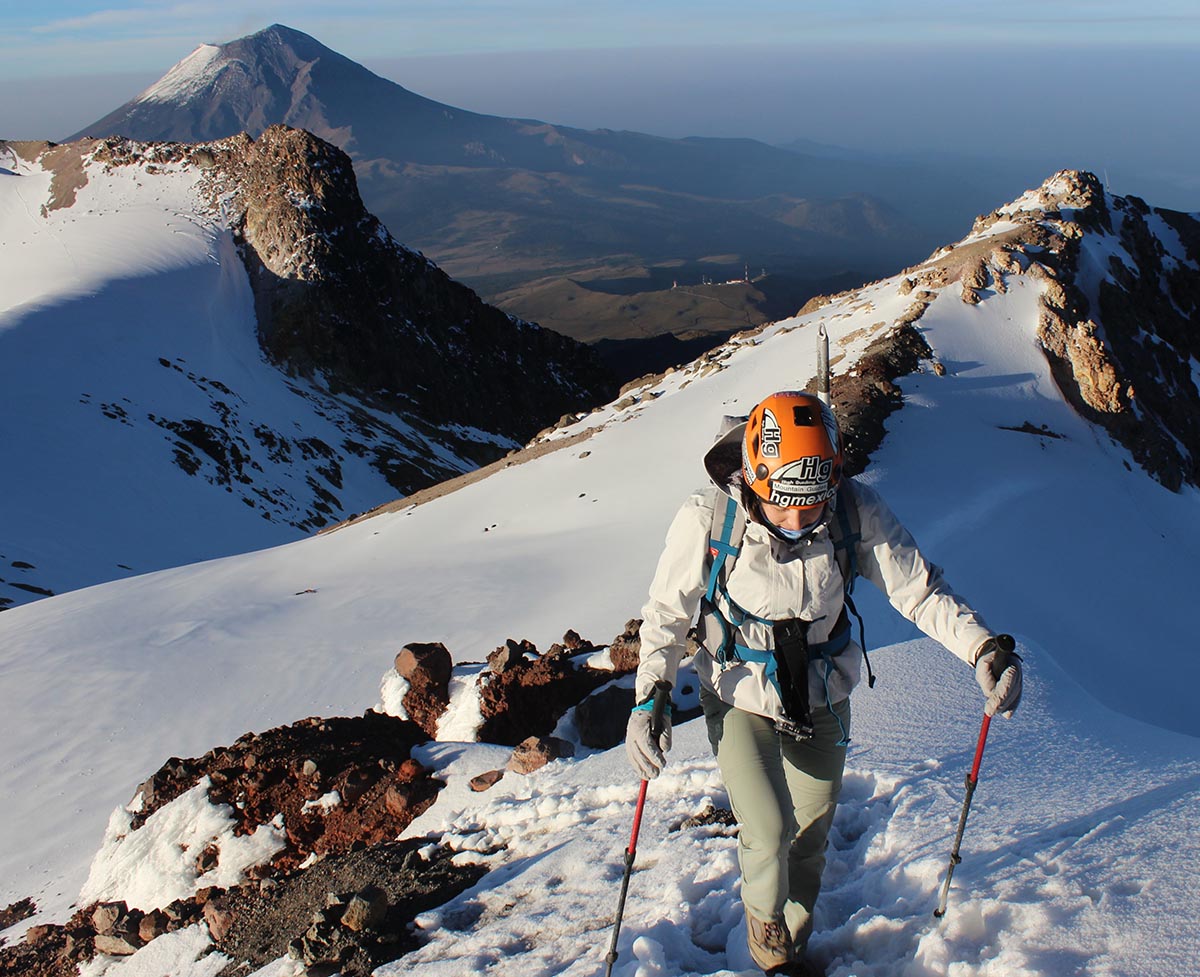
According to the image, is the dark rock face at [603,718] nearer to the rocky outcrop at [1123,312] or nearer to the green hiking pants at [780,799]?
the green hiking pants at [780,799]

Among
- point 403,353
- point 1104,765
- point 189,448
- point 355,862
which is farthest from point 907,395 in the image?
point 403,353

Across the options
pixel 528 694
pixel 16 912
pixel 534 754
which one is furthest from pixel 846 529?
pixel 16 912

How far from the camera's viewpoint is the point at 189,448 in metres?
36.0

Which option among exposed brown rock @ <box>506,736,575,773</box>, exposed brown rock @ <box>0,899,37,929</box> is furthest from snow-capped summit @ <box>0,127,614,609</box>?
exposed brown rock @ <box>506,736,575,773</box>

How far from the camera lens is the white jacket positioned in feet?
12.5

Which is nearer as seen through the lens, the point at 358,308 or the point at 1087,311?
the point at 1087,311

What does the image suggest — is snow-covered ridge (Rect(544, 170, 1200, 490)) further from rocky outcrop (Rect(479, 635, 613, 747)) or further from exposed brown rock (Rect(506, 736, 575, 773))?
exposed brown rock (Rect(506, 736, 575, 773))

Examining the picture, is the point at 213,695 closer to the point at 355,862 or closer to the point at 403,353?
the point at 355,862

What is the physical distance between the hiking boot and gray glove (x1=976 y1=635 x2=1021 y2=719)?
4.06 ft

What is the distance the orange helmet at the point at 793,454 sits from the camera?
364cm

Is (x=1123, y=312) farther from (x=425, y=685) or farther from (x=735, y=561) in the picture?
(x=735, y=561)

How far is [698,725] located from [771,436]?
336cm

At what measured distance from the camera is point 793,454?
363 centimetres

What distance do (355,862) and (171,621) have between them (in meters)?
10.00
